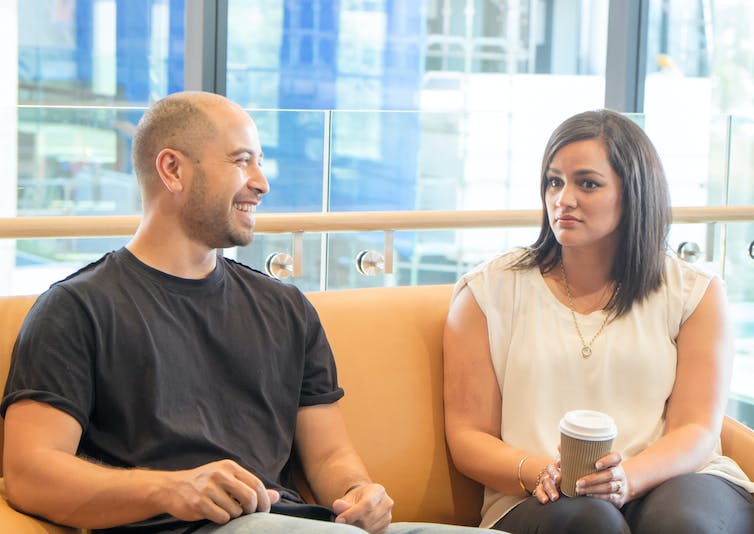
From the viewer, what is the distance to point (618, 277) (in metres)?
2.31

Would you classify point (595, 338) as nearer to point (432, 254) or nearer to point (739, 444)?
point (739, 444)

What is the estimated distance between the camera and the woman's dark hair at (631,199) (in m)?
2.24

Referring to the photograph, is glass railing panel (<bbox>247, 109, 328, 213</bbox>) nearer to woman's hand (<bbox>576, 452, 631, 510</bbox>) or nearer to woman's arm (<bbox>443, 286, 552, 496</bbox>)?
woman's arm (<bbox>443, 286, 552, 496</bbox>)

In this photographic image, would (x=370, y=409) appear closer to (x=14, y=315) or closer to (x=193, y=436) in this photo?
(x=193, y=436)

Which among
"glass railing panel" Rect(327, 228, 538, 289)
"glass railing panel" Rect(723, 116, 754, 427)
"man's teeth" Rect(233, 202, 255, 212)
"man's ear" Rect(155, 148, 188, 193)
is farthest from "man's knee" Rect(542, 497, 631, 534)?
"glass railing panel" Rect(723, 116, 754, 427)

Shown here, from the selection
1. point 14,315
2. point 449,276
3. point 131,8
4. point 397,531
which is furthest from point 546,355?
point 131,8

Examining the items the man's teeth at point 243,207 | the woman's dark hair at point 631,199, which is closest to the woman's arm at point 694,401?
the woman's dark hair at point 631,199

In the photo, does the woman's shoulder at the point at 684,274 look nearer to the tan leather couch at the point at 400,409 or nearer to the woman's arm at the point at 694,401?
the woman's arm at the point at 694,401

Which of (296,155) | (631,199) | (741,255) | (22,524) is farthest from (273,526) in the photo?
(741,255)

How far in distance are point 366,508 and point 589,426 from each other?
15.6 inches

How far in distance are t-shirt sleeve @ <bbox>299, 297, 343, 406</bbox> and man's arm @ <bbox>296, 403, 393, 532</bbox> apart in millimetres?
19

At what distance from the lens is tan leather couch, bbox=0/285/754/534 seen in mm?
2260

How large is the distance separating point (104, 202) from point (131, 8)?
11.5 ft

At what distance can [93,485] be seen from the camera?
172cm
